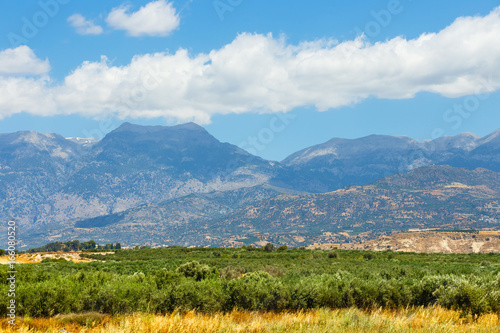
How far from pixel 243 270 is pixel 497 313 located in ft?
82.2

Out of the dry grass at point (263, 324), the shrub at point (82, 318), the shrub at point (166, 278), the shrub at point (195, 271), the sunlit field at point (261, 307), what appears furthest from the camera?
the shrub at point (195, 271)

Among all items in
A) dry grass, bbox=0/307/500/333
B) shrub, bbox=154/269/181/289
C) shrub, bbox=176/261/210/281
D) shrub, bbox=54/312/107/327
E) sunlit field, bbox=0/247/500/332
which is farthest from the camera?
shrub, bbox=176/261/210/281

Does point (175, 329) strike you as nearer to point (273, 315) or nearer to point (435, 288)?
point (273, 315)

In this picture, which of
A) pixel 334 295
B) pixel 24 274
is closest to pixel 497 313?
pixel 334 295

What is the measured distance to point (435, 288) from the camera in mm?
17984

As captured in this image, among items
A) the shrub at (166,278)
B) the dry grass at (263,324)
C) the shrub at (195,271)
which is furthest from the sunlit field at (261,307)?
the shrub at (195,271)

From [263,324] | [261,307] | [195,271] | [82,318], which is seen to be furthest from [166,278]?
[263,324]

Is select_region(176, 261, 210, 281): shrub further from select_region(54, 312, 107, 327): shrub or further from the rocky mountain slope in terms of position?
the rocky mountain slope

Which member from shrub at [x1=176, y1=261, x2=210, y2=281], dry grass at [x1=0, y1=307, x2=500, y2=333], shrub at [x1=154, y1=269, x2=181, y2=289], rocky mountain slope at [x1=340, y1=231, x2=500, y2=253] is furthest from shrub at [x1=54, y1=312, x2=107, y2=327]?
rocky mountain slope at [x1=340, y1=231, x2=500, y2=253]

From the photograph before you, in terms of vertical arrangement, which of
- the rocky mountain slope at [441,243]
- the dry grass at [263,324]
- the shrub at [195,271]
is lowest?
the rocky mountain slope at [441,243]

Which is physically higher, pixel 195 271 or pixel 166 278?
pixel 166 278

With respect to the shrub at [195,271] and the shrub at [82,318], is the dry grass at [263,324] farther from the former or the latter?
the shrub at [195,271]

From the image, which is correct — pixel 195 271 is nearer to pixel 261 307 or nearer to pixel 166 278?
pixel 166 278

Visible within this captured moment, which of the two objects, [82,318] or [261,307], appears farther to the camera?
[261,307]
